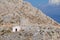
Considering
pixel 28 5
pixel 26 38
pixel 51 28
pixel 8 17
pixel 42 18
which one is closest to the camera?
pixel 26 38

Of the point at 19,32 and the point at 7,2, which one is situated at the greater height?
the point at 7,2

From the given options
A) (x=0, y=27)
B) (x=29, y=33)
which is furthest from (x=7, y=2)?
(x=29, y=33)

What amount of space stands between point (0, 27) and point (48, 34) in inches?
330

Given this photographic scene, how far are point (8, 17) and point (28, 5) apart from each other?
42.4ft

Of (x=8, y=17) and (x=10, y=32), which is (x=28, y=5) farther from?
(x=10, y=32)

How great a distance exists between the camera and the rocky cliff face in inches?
1559

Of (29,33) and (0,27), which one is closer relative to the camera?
(29,33)

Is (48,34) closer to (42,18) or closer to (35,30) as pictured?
(35,30)

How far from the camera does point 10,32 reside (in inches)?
1596

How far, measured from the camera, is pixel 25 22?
159 feet

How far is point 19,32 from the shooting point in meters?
40.3

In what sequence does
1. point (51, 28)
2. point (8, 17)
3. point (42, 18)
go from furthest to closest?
point (42, 18) → point (8, 17) → point (51, 28)

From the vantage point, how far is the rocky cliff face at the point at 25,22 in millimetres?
39594

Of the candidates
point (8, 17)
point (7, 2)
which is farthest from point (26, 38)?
point (7, 2)
